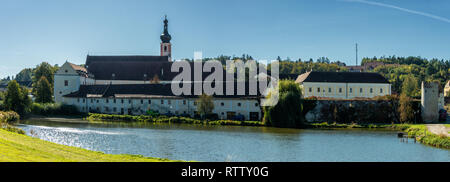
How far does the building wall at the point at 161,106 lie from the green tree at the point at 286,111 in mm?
5904

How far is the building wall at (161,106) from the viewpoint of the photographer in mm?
48406

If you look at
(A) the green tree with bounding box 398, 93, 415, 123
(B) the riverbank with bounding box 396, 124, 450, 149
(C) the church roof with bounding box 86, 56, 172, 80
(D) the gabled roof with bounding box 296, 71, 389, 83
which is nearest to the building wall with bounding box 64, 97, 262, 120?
(C) the church roof with bounding box 86, 56, 172, 80

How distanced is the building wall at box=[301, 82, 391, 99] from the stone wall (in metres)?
14.1

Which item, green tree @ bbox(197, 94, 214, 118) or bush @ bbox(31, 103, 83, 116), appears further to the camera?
bush @ bbox(31, 103, 83, 116)

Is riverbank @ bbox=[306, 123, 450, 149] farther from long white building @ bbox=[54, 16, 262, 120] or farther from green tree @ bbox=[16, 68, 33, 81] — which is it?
green tree @ bbox=[16, 68, 33, 81]

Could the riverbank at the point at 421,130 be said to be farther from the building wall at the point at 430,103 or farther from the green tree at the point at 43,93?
the green tree at the point at 43,93

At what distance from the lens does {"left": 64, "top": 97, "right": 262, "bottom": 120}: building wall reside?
48.4 meters

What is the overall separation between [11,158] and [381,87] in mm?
55480

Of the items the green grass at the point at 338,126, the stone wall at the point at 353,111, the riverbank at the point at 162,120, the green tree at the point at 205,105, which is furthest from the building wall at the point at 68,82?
the green grass at the point at 338,126

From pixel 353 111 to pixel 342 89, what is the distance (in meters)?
15.0

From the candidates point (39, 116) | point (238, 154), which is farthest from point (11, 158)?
point (39, 116)

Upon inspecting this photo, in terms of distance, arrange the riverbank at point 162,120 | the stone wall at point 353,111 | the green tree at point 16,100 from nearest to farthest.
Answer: the riverbank at point 162,120, the stone wall at point 353,111, the green tree at point 16,100

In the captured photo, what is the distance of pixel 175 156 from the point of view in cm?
2162
